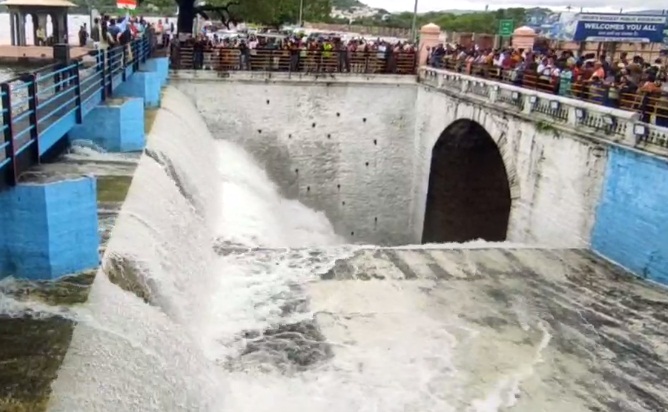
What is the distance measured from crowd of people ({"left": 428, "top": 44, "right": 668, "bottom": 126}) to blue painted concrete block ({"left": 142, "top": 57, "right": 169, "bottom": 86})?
24.0ft

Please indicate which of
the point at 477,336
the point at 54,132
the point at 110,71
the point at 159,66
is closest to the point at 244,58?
the point at 159,66

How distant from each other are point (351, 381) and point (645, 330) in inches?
169

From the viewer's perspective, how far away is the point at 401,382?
7.44 meters

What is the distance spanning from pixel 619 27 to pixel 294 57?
26.9 feet

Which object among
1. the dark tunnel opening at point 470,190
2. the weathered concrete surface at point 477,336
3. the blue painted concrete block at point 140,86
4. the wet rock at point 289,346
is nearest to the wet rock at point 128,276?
the weathered concrete surface at point 477,336

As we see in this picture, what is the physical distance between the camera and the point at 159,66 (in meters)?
16.0

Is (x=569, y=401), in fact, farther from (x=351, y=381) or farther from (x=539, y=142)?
(x=539, y=142)

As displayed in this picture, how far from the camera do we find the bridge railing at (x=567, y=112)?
10719 millimetres

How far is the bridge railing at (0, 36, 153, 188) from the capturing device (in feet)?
19.4

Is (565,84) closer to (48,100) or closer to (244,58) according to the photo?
(244,58)

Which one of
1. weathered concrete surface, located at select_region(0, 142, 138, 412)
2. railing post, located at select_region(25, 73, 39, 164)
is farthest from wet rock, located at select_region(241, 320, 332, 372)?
railing post, located at select_region(25, 73, 39, 164)

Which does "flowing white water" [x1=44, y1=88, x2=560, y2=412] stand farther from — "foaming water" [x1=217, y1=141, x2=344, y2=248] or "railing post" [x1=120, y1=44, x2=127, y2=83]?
"railing post" [x1=120, y1=44, x2=127, y2=83]

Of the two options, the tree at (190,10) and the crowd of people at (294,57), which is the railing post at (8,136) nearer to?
the crowd of people at (294,57)

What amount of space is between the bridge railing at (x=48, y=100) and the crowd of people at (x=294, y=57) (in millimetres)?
4992
